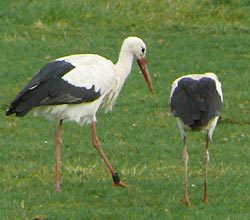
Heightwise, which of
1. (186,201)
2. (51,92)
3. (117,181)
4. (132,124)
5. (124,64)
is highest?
(51,92)

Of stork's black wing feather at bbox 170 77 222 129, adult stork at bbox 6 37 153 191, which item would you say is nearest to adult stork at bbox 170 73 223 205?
stork's black wing feather at bbox 170 77 222 129

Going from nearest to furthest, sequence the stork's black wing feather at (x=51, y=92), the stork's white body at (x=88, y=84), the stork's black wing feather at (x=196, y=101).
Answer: the stork's black wing feather at (x=196, y=101) < the stork's black wing feather at (x=51, y=92) < the stork's white body at (x=88, y=84)

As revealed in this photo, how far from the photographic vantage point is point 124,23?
62.7 ft

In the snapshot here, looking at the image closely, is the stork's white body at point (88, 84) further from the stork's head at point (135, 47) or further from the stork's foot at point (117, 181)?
the stork's foot at point (117, 181)

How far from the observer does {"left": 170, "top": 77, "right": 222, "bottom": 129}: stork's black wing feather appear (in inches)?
352

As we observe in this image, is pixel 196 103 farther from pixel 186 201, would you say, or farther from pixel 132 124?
pixel 132 124

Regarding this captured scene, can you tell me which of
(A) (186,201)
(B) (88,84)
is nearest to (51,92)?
(B) (88,84)

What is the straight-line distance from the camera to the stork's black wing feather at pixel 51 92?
9727 millimetres

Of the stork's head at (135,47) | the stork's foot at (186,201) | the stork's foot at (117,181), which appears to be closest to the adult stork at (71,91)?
the stork's foot at (117,181)

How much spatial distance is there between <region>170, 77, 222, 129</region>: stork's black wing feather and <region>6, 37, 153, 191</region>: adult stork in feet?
3.72

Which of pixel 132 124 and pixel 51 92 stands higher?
pixel 51 92

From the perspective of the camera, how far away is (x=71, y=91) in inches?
391

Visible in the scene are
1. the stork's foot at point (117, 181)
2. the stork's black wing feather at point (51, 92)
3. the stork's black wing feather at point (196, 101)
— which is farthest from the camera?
the stork's foot at point (117, 181)

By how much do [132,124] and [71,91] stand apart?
3.13 metres
